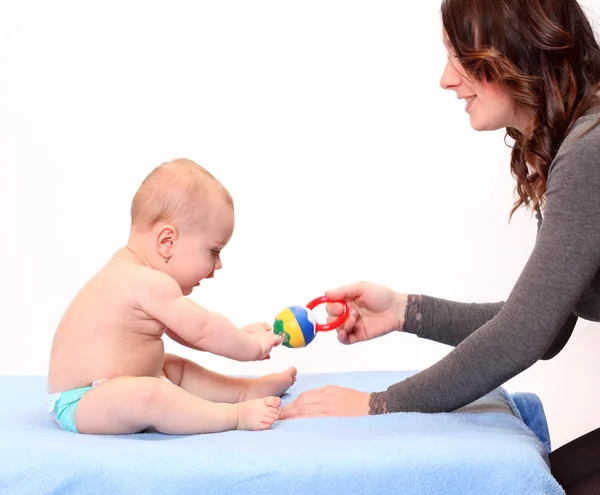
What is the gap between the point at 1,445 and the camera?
1.47m

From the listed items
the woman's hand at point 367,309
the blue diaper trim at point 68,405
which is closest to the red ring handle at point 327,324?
the woman's hand at point 367,309

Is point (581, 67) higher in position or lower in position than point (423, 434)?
higher

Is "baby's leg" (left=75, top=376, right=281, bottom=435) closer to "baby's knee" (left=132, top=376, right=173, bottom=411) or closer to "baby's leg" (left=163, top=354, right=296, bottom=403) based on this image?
"baby's knee" (left=132, top=376, right=173, bottom=411)

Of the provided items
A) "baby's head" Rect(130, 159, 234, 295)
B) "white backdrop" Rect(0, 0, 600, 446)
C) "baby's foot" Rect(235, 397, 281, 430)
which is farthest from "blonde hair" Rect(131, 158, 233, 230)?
"white backdrop" Rect(0, 0, 600, 446)

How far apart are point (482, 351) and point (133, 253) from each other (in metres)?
0.75

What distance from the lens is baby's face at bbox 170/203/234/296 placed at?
1799 mm

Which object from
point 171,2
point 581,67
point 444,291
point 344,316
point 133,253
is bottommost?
point 444,291

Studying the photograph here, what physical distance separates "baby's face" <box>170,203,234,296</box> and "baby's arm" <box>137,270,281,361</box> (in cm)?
8

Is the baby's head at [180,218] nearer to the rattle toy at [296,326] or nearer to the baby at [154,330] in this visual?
the baby at [154,330]

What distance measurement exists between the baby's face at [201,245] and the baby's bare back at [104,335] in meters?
0.10

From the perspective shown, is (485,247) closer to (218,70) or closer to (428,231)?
(428,231)

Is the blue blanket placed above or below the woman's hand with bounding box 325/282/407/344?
below

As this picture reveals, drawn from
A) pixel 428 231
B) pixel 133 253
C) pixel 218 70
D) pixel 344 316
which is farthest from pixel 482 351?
pixel 218 70

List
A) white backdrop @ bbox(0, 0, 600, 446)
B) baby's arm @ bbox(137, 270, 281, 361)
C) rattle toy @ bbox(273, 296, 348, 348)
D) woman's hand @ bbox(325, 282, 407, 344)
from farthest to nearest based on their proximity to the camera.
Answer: white backdrop @ bbox(0, 0, 600, 446) < woman's hand @ bbox(325, 282, 407, 344) < rattle toy @ bbox(273, 296, 348, 348) < baby's arm @ bbox(137, 270, 281, 361)
